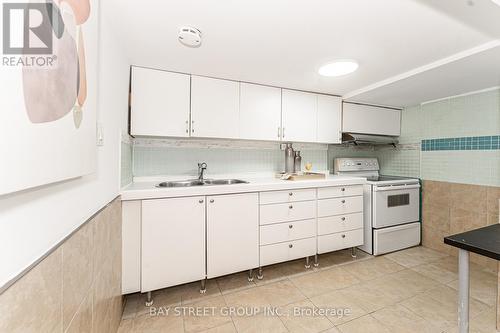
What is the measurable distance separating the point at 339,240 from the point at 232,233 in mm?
1328

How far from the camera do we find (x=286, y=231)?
2.11 metres

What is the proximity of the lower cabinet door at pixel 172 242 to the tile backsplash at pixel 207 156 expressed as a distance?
0.67 metres

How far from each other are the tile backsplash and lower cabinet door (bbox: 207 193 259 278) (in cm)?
67

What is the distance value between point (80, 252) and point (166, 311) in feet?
3.76

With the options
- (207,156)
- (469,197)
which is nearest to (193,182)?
(207,156)

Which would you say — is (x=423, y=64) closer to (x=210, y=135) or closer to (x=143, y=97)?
(x=210, y=135)

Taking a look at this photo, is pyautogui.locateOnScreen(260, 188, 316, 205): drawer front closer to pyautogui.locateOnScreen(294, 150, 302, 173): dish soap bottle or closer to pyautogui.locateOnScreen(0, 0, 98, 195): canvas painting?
pyautogui.locateOnScreen(294, 150, 302, 173): dish soap bottle

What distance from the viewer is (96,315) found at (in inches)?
40.1

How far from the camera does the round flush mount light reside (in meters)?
1.80

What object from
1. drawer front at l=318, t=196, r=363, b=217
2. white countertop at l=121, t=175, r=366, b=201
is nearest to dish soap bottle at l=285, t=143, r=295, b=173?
white countertop at l=121, t=175, r=366, b=201

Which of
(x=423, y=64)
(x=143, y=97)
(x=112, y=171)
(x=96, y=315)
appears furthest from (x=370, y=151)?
(x=96, y=315)

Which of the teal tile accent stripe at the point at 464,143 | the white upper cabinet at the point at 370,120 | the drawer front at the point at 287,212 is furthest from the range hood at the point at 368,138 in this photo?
the drawer front at the point at 287,212

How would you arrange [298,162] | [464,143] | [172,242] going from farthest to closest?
1. [298,162]
2. [464,143]
3. [172,242]

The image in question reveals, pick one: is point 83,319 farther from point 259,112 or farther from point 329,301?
point 259,112
